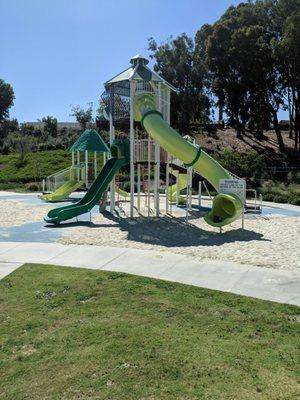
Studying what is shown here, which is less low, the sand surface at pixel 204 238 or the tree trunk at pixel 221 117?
the tree trunk at pixel 221 117

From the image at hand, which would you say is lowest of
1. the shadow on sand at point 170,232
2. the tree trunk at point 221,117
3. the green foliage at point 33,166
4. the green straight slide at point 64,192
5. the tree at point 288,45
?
the shadow on sand at point 170,232

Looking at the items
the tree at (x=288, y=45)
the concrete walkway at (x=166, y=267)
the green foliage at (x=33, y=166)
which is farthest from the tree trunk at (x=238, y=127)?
the concrete walkway at (x=166, y=267)

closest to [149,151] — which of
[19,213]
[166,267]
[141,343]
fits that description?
[19,213]

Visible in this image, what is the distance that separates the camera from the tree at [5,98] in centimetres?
8344

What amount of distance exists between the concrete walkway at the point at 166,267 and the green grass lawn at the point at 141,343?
0.60 meters

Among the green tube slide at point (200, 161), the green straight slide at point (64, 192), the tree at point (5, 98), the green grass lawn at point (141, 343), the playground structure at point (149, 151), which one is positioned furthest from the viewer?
the tree at point (5, 98)

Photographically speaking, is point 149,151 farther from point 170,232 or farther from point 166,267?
point 166,267

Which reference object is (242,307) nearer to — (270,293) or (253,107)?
(270,293)

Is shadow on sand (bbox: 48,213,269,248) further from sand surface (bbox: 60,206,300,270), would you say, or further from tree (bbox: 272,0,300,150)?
tree (bbox: 272,0,300,150)

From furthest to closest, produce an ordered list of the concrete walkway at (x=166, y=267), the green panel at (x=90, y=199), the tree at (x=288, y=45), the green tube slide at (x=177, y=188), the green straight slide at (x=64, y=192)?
the tree at (x=288, y=45) < the green straight slide at (x=64, y=192) < the green tube slide at (x=177, y=188) < the green panel at (x=90, y=199) < the concrete walkway at (x=166, y=267)

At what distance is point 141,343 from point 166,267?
3990 millimetres

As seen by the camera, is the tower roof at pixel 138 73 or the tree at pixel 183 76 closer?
the tower roof at pixel 138 73

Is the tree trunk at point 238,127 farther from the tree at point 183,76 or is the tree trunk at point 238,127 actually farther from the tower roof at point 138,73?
the tower roof at point 138,73

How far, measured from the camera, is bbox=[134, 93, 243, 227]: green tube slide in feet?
48.4
